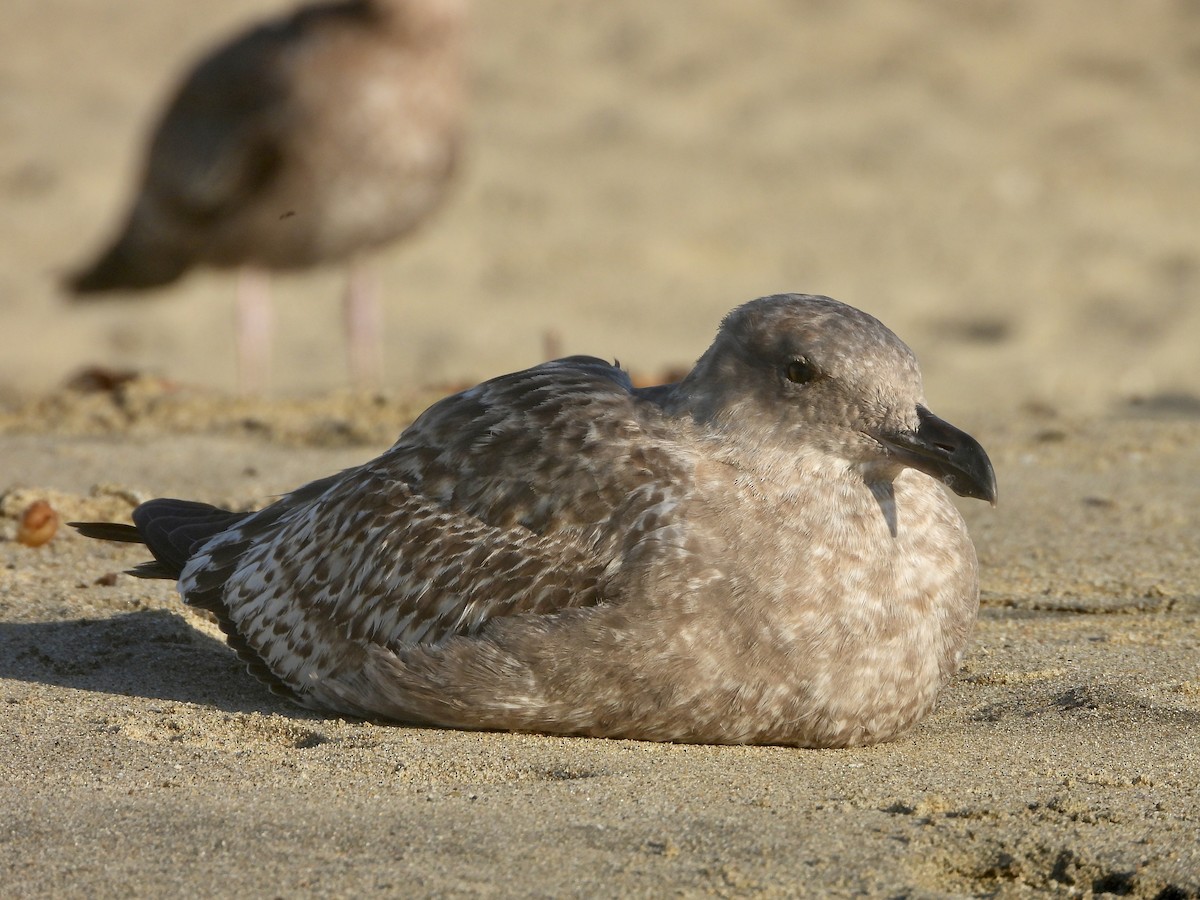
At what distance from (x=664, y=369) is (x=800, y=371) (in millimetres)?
5471

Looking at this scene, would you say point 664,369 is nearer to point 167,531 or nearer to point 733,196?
point 167,531

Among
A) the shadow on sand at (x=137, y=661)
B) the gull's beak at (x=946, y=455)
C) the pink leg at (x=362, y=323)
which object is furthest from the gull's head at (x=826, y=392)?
the pink leg at (x=362, y=323)

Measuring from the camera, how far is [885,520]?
385 cm

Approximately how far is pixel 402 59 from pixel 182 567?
637 cm

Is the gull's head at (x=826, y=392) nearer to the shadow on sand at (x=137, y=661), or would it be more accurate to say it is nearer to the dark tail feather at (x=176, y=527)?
the shadow on sand at (x=137, y=661)

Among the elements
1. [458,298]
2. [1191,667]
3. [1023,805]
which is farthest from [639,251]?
[1023,805]

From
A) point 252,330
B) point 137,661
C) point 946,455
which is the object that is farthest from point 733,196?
point 946,455

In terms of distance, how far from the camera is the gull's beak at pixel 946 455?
12.0 feet

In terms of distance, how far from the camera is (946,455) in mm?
3709

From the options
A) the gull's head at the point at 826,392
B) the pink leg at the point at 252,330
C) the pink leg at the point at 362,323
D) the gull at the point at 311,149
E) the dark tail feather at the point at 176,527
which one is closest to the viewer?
the gull's head at the point at 826,392

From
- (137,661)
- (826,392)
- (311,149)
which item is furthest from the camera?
(311,149)

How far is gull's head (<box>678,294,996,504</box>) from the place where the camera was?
3.77m

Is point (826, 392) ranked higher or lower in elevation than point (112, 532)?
higher

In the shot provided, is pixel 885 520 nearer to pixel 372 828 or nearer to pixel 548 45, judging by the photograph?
pixel 372 828
